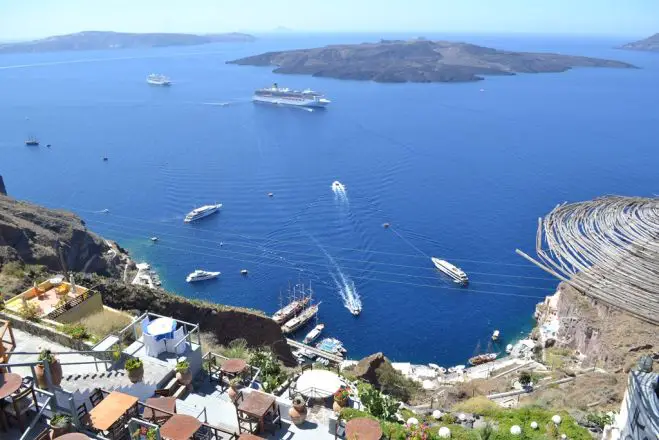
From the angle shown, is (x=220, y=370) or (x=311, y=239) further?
(x=311, y=239)

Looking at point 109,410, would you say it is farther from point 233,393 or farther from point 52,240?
point 52,240

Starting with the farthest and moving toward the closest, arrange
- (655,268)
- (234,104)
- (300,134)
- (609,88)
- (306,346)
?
(609,88), (234,104), (300,134), (306,346), (655,268)

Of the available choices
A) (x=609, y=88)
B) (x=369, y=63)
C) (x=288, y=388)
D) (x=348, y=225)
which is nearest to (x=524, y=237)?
(x=348, y=225)

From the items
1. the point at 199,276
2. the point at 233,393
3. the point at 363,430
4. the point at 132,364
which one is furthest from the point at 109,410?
the point at 199,276

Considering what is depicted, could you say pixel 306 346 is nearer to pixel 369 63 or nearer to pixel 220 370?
pixel 220 370

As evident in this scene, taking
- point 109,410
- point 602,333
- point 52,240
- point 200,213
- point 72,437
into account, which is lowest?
point 200,213

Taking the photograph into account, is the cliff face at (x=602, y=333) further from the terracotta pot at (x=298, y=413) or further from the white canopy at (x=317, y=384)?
the terracotta pot at (x=298, y=413)
